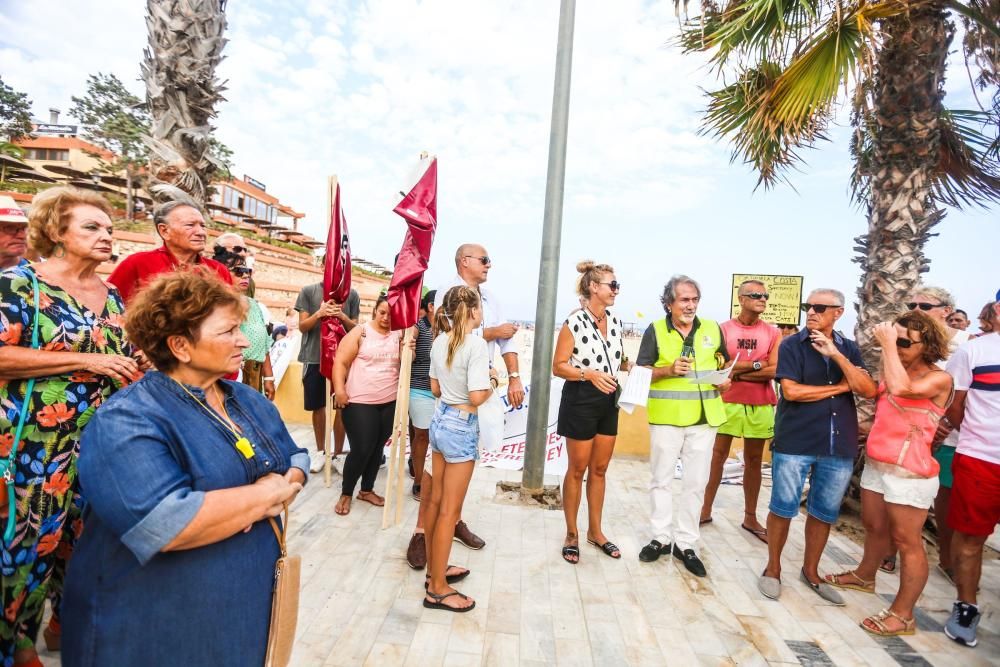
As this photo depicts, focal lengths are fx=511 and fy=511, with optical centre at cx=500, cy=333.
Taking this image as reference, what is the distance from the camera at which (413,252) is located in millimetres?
3830

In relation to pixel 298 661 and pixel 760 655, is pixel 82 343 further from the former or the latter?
pixel 760 655

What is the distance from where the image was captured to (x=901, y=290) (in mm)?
4281

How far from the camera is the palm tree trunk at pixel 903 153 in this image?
13.6 feet

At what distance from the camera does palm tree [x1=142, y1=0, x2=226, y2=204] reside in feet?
17.9

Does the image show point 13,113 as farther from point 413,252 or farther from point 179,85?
point 413,252

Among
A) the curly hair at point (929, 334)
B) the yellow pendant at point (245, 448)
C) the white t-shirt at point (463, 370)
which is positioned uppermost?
the curly hair at point (929, 334)

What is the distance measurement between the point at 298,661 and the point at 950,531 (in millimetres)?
4434

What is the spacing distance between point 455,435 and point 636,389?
1318 millimetres

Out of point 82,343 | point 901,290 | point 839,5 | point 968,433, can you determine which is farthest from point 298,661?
point 839,5

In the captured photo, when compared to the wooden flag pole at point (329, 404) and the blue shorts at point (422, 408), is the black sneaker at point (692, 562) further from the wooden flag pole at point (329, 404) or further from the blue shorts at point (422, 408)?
the wooden flag pole at point (329, 404)

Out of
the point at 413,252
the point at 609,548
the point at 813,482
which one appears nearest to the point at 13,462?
the point at 413,252

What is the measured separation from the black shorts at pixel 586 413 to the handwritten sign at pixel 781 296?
8.80 feet

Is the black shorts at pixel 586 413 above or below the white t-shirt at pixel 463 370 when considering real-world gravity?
below

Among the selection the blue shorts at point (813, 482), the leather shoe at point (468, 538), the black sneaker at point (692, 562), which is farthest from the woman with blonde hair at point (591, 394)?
the blue shorts at point (813, 482)
